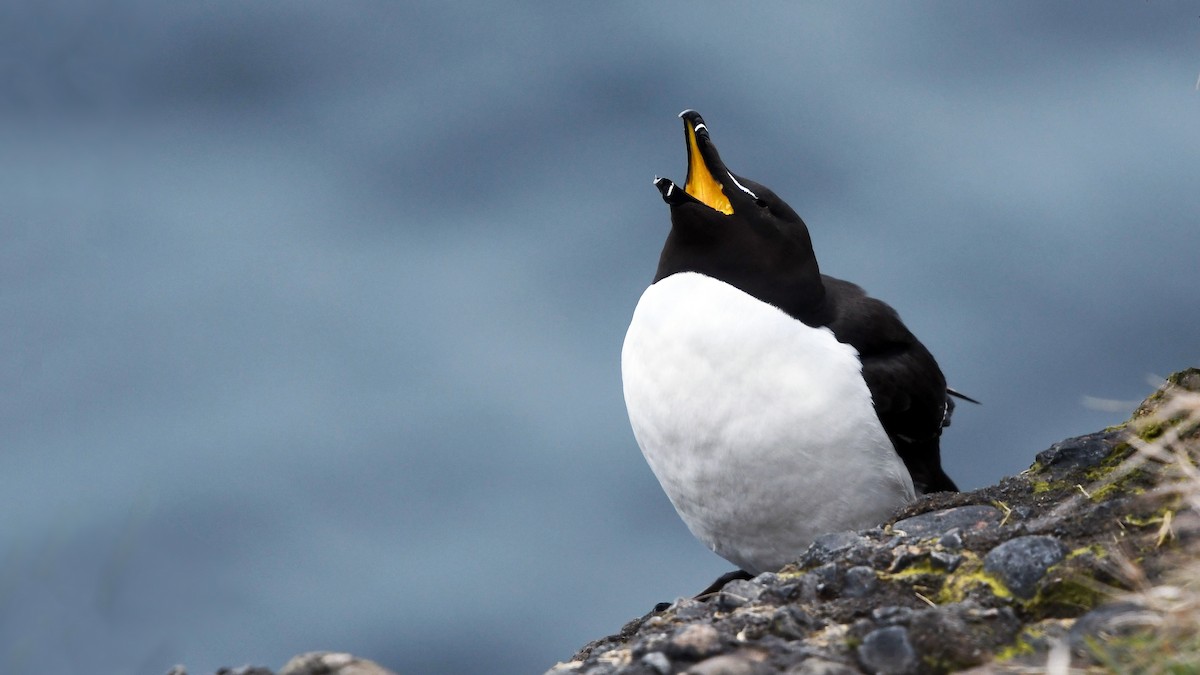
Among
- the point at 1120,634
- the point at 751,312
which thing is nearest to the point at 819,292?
the point at 751,312

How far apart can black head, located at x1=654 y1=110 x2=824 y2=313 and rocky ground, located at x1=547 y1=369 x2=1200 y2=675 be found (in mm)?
2066

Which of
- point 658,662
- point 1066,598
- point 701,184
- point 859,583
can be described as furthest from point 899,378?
point 658,662

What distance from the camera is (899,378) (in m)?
6.93

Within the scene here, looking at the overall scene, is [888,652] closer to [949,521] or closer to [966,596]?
[966,596]

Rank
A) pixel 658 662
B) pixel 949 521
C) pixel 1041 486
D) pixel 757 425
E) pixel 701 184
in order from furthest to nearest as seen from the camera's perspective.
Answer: pixel 701 184
pixel 757 425
pixel 1041 486
pixel 949 521
pixel 658 662

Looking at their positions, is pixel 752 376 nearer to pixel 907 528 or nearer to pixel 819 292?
pixel 819 292

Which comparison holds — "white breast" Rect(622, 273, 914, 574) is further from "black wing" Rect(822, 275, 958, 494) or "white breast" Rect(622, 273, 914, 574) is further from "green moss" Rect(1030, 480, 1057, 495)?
"green moss" Rect(1030, 480, 1057, 495)

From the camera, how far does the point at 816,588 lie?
13.9 ft

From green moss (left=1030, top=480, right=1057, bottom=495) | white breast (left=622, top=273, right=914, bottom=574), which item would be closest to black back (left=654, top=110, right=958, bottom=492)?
white breast (left=622, top=273, right=914, bottom=574)

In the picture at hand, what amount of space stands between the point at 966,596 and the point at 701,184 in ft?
12.0

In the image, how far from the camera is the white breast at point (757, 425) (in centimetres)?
638

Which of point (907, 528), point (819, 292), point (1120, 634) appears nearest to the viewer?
point (1120, 634)

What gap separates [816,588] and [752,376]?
7.36 ft

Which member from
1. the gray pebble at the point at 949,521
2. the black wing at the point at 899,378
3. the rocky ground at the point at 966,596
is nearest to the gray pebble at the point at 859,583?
the rocky ground at the point at 966,596
